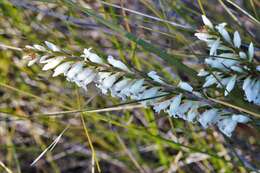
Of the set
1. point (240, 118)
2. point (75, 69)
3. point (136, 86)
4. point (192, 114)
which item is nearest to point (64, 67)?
point (75, 69)

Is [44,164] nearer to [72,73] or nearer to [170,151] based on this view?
[170,151]

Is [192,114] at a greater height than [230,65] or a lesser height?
lesser

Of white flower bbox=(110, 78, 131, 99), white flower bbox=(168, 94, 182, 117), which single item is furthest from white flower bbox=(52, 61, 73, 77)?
white flower bbox=(168, 94, 182, 117)

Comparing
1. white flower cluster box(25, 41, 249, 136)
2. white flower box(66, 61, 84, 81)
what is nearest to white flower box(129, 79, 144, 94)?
white flower cluster box(25, 41, 249, 136)

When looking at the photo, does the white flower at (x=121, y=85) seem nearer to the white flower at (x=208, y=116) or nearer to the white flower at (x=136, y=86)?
the white flower at (x=136, y=86)

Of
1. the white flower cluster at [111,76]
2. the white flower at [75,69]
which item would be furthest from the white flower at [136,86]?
the white flower at [75,69]

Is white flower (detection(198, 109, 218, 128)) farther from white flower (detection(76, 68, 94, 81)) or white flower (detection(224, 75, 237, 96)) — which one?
white flower (detection(76, 68, 94, 81))

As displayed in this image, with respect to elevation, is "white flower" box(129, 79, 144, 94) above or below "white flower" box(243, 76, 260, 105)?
below

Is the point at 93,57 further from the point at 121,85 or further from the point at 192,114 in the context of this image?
the point at 192,114

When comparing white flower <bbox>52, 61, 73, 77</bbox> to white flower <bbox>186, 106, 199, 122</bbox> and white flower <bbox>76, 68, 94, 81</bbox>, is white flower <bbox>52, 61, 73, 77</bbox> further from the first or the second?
white flower <bbox>186, 106, 199, 122</bbox>

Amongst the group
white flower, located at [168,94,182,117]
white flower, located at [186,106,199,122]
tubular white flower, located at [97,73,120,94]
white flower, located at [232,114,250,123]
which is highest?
tubular white flower, located at [97,73,120,94]
